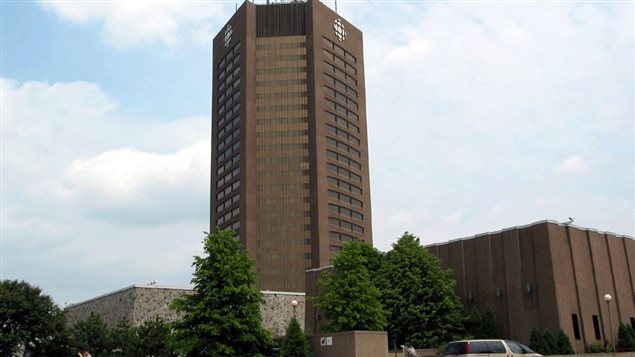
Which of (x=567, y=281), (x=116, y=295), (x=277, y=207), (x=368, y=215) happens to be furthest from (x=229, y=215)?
(x=567, y=281)

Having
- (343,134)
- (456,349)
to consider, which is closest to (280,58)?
(343,134)

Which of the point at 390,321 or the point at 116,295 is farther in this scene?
the point at 116,295

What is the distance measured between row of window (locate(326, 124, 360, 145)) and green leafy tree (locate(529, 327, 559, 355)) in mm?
84753

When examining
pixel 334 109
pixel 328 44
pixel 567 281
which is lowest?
pixel 567 281

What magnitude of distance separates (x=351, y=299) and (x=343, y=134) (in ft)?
275

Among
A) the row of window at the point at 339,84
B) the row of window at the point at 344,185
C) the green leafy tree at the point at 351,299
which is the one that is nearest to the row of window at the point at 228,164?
the row of window at the point at 344,185

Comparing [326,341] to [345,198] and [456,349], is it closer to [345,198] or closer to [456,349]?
[456,349]

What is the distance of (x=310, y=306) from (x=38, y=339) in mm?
29080

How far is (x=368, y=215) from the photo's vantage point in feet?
428

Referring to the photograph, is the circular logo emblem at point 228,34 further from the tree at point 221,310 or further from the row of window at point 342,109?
the tree at point 221,310

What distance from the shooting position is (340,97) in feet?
434

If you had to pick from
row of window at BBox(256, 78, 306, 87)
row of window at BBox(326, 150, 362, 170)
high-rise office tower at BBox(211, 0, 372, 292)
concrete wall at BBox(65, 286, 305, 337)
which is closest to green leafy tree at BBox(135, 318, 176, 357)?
concrete wall at BBox(65, 286, 305, 337)

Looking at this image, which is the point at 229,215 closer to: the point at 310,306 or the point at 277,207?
the point at 277,207

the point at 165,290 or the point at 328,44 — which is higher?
the point at 328,44
